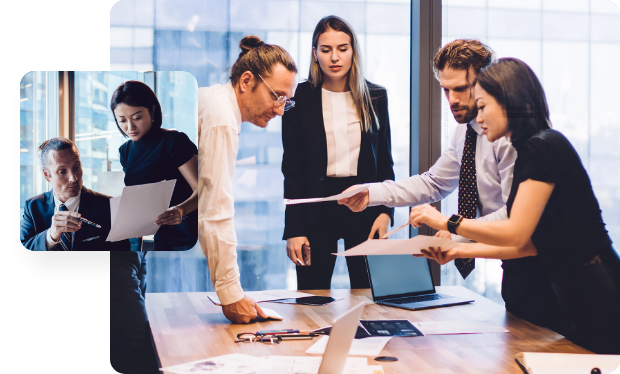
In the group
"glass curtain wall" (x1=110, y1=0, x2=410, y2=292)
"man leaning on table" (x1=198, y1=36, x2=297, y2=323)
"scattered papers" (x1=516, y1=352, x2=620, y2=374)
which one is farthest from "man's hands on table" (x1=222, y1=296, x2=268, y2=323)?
"scattered papers" (x1=516, y1=352, x2=620, y2=374)

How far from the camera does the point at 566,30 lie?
215 cm

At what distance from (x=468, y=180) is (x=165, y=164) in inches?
47.2

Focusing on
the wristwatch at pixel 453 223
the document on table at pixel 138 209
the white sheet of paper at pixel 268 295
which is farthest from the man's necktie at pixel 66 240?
the wristwatch at pixel 453 223

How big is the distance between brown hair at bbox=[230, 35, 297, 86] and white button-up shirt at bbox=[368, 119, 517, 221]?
0.65 meters

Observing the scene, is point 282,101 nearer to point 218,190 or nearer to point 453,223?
point 218,190

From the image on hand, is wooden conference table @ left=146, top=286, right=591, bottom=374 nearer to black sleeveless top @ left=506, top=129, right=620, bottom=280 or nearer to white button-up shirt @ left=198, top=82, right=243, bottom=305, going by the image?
white button-up shirt @ left=198, top=82, right=243, bottom=305

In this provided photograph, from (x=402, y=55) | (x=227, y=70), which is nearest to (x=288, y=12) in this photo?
(x=227, y=70)

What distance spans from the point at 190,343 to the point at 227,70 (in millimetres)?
1125

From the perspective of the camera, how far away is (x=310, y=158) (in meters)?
2.16

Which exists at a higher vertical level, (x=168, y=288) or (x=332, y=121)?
(x=332, y=121)

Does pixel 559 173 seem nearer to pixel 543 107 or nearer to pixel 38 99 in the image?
pixel 543 107

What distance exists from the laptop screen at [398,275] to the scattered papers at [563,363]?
2.15 ft

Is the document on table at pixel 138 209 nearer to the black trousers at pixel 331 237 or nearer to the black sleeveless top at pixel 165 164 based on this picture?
the black sleeveless top at pixel 165 164

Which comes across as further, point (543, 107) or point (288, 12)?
point (288, 12)
